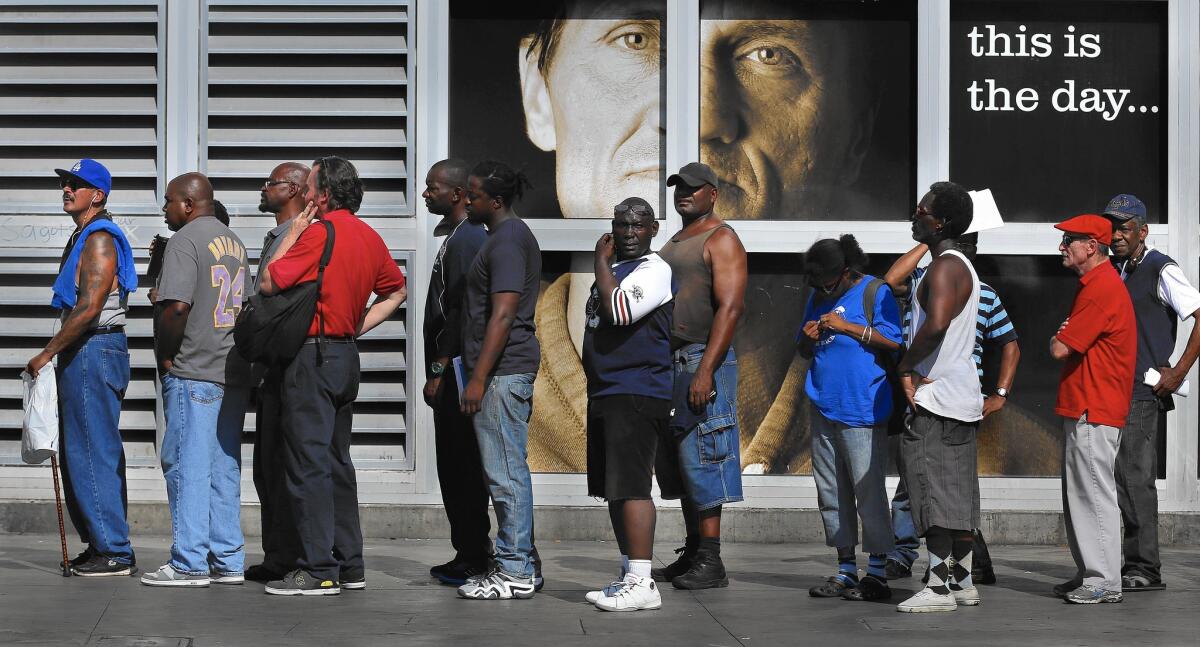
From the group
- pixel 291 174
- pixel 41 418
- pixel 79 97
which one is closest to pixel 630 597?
pixel 291 174

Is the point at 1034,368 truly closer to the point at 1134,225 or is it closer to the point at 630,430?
the point at 1134,225

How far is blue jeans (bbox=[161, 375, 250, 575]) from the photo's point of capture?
7.62m

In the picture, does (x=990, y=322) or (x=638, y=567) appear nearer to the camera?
(x=638, y=567)

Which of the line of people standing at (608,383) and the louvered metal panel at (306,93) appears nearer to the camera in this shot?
the line of people standing at (608,383)

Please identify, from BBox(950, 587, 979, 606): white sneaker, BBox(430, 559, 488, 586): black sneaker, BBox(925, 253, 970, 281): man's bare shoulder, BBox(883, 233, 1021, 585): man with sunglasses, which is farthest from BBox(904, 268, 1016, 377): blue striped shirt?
BBox(430, 559, 488, 586): black sneaker

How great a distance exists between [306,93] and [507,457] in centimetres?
359

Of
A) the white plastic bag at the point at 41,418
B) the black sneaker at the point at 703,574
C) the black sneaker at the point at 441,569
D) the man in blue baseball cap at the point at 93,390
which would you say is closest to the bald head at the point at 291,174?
the man in blue baseball cap at the point at 93,390

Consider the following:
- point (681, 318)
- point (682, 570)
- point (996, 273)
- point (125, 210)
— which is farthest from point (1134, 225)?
point (125, 210)

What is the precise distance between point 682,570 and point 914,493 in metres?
1.47

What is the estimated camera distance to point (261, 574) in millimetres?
7828

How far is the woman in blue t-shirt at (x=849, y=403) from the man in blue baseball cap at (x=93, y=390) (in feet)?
11.6

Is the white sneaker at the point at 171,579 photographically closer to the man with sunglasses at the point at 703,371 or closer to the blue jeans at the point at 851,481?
the man with sunglasses at the point at 703,371

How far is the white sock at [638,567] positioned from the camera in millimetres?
6961

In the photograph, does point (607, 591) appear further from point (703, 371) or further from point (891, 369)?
point (891, 369)
